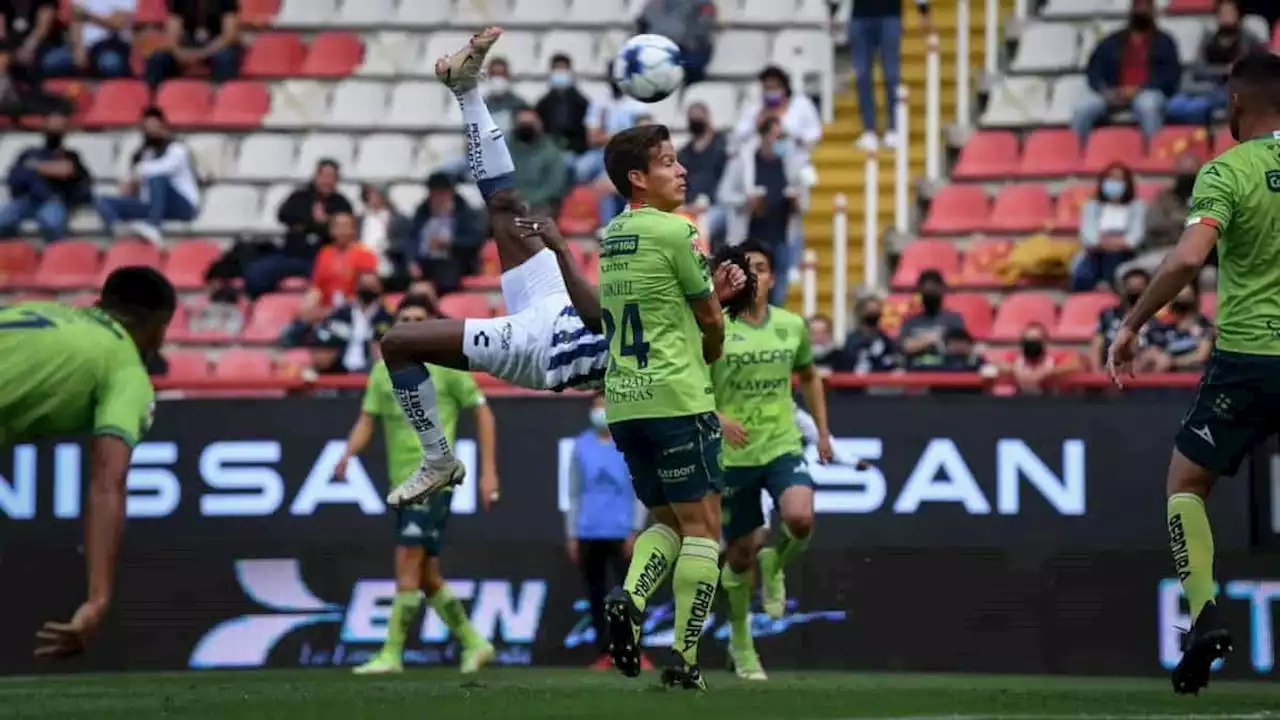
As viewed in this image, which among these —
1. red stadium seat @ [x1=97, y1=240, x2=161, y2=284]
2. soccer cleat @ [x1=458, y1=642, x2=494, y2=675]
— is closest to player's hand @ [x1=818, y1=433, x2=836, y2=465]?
soccer cleat @ [x1=458, y1=642, x2=494, y2=675]

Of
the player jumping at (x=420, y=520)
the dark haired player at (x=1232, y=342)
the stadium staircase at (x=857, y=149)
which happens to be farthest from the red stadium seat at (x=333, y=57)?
the dark haired player at (x=1232, y=342)

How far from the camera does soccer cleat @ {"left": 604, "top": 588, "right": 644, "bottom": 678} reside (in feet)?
34.7

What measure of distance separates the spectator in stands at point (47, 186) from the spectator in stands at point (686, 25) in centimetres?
593

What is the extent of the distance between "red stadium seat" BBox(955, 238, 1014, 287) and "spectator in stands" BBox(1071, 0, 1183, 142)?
1578 mm

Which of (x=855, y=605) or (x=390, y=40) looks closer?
(x=855, y=605)

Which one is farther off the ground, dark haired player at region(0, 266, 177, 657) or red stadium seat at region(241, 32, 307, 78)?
red stadium seat at region(241, 32, 307, 78)

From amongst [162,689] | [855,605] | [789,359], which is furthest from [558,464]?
[162,689]

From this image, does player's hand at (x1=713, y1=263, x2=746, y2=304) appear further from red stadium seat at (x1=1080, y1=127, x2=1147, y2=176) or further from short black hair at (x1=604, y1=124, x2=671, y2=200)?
red stadium seat at (x1=1080, y1=127, x2=1147, y2=176)

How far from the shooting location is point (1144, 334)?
17719 millimetres

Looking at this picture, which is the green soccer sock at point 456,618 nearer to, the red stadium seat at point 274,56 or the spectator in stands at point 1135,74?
the spectator in stands at point 1135,74

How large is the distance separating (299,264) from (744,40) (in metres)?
5.05

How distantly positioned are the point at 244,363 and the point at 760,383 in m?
8.04

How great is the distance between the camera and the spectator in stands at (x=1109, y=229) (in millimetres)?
19734

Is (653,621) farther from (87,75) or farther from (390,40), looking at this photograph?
(87,75)
